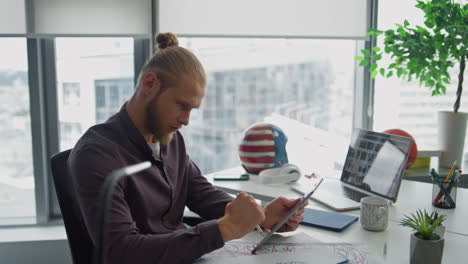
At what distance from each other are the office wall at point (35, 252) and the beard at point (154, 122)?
53.7 inches

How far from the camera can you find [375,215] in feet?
4.37

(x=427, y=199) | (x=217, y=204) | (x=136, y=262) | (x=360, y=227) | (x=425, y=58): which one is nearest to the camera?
(x=136, y=262)

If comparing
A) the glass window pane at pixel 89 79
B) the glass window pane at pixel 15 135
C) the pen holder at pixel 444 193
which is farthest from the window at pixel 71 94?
the pen holder at pixel 444 193

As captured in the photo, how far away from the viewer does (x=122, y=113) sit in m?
1.28

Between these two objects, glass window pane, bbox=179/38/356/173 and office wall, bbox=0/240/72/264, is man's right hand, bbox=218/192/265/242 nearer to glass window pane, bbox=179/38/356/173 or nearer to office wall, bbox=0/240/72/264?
glass window pane, bbox=179/38/356/173

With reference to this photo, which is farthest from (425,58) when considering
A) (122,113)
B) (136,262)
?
(136,262)

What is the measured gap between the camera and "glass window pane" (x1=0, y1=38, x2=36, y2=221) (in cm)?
239

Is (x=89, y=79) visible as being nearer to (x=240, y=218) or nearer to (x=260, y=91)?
(x=260, y=91)

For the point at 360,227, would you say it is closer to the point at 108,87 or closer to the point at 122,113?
the point at 122,113

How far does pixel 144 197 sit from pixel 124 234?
8.5 inches

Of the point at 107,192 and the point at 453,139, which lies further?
the point at 453,139

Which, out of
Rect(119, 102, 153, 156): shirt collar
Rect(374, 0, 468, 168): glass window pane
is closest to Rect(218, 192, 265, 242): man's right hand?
Rect(119, 102, 153, 156): shirt collar

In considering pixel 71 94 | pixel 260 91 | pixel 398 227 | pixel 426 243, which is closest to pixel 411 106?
pixel 260 91

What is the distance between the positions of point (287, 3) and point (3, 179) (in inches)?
76.2
